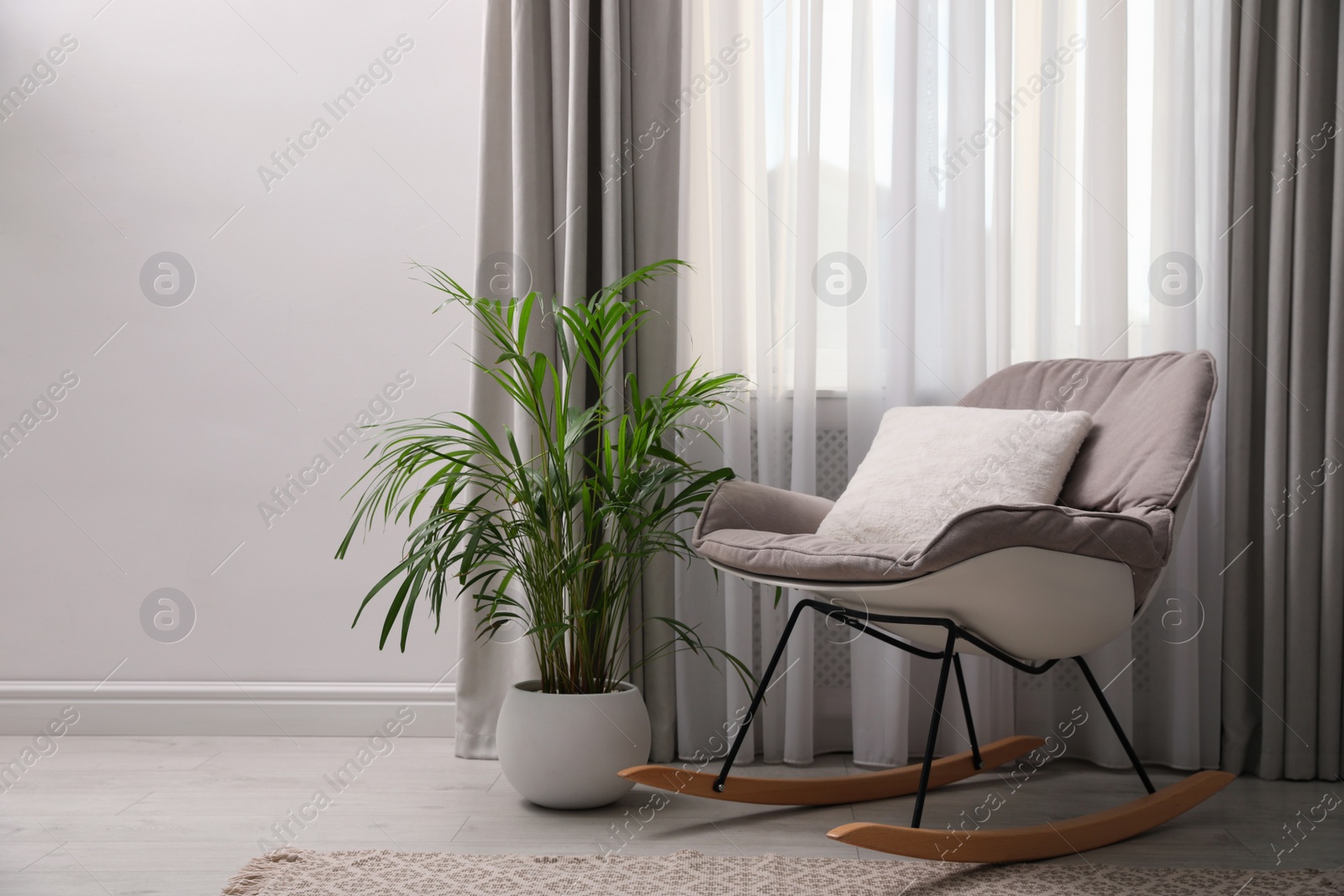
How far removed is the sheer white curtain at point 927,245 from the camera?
2023mm

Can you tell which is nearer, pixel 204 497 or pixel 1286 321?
pixel 1286 321

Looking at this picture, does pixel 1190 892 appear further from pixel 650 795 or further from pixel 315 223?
pixel 315 223

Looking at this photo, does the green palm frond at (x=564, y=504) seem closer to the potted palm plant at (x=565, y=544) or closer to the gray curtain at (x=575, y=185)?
the potted palm plant at (x=565, y=544)

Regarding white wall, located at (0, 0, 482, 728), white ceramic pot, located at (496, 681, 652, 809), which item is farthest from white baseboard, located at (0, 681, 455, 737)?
white ceramic pot, located at (496, 681, 652, 809)

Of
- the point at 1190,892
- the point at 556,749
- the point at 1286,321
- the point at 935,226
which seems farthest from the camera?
the point at 935,226

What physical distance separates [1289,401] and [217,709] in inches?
94.9

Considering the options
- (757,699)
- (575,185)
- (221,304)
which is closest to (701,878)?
(757,699)

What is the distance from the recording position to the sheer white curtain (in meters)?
2.02

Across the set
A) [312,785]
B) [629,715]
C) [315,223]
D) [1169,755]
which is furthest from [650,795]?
[315,223]

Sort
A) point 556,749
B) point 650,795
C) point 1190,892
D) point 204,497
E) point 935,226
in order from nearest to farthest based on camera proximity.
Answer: point 1190,892, point 556,749, point 650,795, point 935,226, point 204,497

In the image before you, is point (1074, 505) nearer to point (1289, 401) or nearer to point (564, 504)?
point (1289, 401)

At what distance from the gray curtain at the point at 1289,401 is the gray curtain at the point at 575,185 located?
1.17 meters

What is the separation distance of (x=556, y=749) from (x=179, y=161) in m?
1.67

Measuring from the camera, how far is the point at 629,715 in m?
1.72
